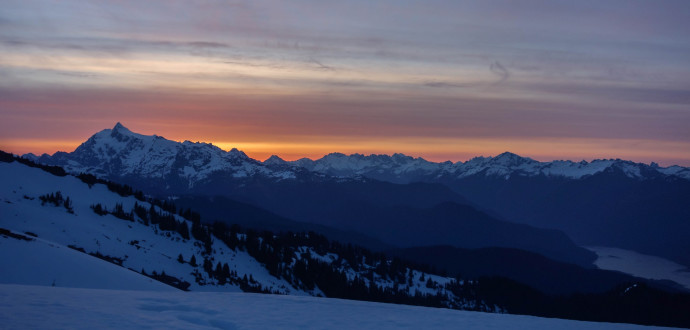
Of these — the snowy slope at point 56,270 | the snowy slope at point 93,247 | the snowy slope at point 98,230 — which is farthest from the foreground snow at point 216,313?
the snowy slope at point 98,230

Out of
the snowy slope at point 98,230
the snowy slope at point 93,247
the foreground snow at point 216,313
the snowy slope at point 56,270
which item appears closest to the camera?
the foreground snow at point 216,313

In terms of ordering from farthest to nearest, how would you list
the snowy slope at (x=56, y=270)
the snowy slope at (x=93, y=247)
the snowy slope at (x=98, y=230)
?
the snowy slope at (x=98, y=230) → the snowy slope at (x=93, y=247) → the snowy slope at (x=56, y=270)

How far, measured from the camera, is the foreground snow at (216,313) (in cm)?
2392

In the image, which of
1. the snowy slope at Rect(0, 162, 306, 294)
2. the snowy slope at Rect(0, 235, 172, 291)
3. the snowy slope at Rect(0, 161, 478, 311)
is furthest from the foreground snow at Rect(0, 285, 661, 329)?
the snowy slope at Rect(0, 162, 306, 294)

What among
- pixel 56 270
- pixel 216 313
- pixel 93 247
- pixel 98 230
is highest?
pixel 98 230

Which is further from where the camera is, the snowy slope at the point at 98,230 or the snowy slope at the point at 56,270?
the snowy slope at the point at 98,230

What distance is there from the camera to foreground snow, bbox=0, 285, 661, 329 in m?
23.9

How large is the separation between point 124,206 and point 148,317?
135m

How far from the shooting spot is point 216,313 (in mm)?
28266

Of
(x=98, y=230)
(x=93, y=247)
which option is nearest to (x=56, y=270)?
(x=93, y=247)

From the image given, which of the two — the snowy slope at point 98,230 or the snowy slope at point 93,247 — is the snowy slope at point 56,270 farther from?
the snowy slope at point 98,230

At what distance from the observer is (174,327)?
79.5 ft

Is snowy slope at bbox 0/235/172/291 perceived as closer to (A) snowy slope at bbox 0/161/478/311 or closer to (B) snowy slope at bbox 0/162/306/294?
(A) snowy slope at bbox 0/161/478/311

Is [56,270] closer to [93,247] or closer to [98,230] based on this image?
[93,247]
